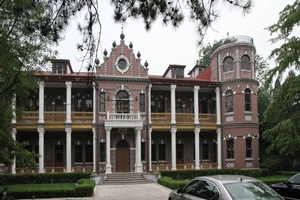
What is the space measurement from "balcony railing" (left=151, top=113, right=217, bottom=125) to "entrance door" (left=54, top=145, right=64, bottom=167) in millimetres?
8106

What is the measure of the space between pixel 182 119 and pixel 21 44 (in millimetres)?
17818

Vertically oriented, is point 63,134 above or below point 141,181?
above

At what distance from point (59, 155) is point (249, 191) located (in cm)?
2362

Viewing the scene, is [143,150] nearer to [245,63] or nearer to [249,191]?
[245,63]

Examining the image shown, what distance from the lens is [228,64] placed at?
30.1m

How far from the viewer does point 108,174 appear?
2611 centimetres

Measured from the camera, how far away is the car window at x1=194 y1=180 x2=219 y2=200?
26.5ft

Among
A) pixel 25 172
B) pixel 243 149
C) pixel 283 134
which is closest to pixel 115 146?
pixel 25 172

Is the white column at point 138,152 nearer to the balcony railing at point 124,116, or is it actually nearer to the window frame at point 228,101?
the balcony railing at point 124,116

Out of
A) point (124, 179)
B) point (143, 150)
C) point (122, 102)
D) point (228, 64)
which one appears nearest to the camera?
point (124, 179)

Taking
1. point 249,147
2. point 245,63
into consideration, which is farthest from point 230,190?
point 245,63

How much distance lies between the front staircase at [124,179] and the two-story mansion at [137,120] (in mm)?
926

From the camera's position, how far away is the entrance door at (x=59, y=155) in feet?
95.7

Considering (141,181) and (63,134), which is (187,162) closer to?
(141,181)
